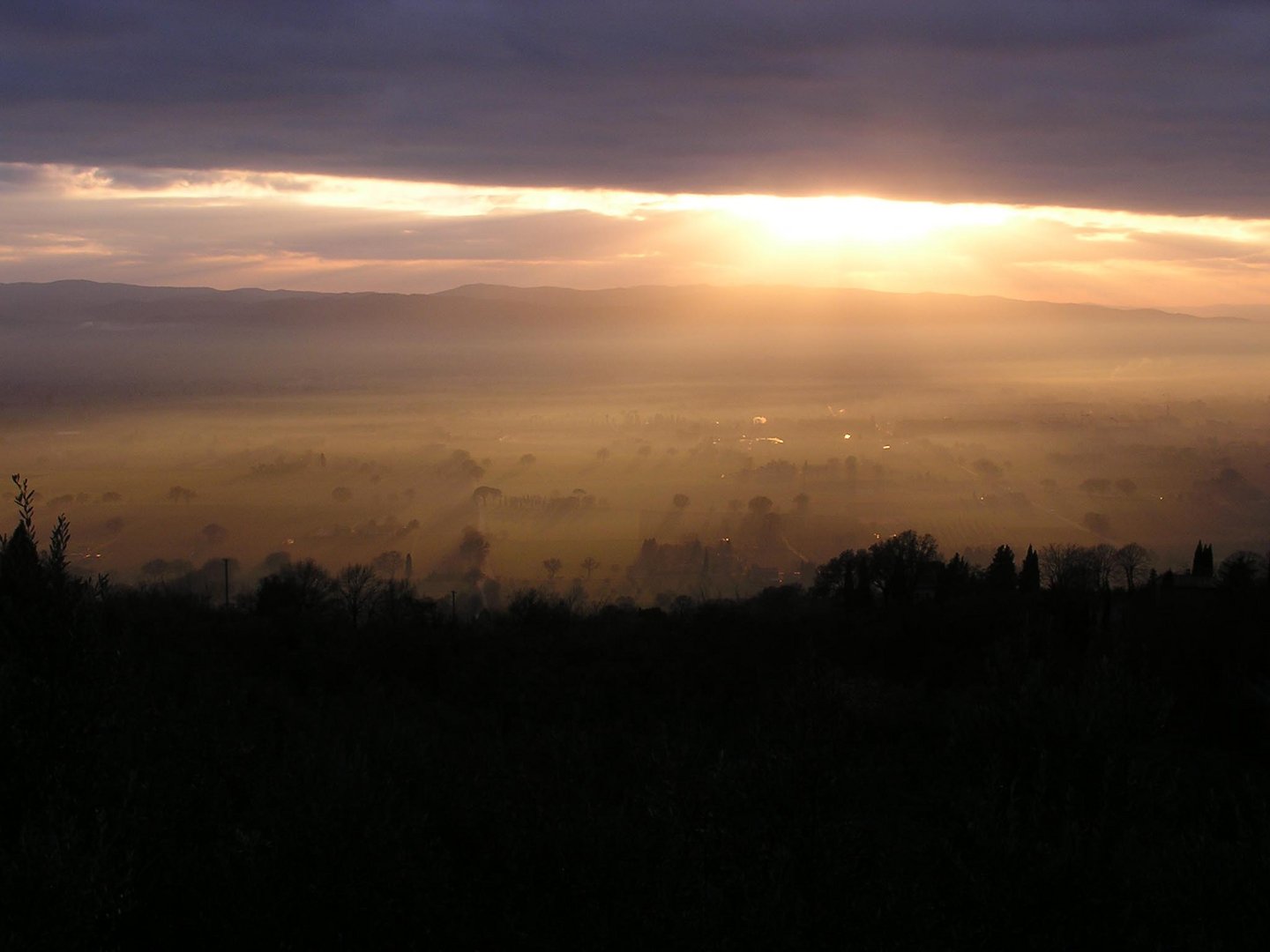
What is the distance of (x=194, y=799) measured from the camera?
30.9 ft

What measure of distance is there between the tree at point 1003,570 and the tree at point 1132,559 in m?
2.86

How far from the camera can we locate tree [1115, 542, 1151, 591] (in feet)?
104

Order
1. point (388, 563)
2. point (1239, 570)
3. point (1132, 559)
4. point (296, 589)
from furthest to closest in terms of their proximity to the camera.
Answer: point (1132, 559) < point (1239, 570) < point (296, 589) < point (388, 563)

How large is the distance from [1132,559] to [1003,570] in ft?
12.1

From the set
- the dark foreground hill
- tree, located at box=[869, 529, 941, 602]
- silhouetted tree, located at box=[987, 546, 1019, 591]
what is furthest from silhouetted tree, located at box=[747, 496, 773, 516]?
the dark foreground hill

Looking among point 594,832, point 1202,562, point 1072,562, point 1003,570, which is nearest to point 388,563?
point 1003,570

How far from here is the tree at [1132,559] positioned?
104 feet

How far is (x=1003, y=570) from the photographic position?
31469 mm

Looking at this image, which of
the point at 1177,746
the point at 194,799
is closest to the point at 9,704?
Answer: the point at 194,799

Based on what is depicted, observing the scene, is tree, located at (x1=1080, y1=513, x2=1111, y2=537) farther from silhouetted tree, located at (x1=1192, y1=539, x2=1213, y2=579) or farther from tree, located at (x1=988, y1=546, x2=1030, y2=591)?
tree, located at (x1=988, y1=546, x2=1030, y2=591)

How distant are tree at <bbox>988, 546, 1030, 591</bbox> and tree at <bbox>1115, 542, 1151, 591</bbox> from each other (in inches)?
113

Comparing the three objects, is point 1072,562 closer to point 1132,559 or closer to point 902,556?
point 1132,559

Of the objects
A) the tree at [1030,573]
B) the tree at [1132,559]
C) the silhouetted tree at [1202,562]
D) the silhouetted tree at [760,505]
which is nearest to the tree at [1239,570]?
the silhouetted tree at [1202,562]

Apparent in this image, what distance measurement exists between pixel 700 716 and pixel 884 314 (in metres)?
47.1
